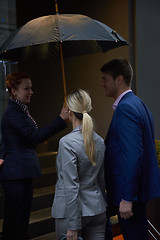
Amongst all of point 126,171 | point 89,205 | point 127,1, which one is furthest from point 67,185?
point 127,1

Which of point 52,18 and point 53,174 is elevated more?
point 52,18

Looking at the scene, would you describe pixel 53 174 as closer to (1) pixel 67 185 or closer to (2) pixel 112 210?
(2) pixel 112 210

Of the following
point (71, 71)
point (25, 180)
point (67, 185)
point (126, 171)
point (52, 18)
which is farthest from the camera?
point (71, 71)

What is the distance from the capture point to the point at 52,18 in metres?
3.01

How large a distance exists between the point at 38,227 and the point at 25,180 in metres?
1.47

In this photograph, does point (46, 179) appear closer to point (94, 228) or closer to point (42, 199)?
point (42, 199)

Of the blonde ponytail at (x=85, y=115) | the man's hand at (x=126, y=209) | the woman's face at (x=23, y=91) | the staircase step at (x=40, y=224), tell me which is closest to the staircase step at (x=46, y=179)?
the staircase step at (x=40, y=224)

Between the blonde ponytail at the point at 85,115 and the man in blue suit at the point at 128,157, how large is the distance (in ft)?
0.93

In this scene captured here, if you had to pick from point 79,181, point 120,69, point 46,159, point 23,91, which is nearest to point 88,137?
point 79,181

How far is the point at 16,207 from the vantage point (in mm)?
3209

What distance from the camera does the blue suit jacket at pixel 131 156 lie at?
8.35 feet

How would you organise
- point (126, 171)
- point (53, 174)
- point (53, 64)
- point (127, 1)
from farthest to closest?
1. point (53, 64)
2. point (53, 174)
3. point (127, 1)
4. point (126, 171)

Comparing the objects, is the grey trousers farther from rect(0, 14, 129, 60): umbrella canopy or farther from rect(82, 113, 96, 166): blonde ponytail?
rect(0, 14, 129, 60): umbrella canopy

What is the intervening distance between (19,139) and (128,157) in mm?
1157
